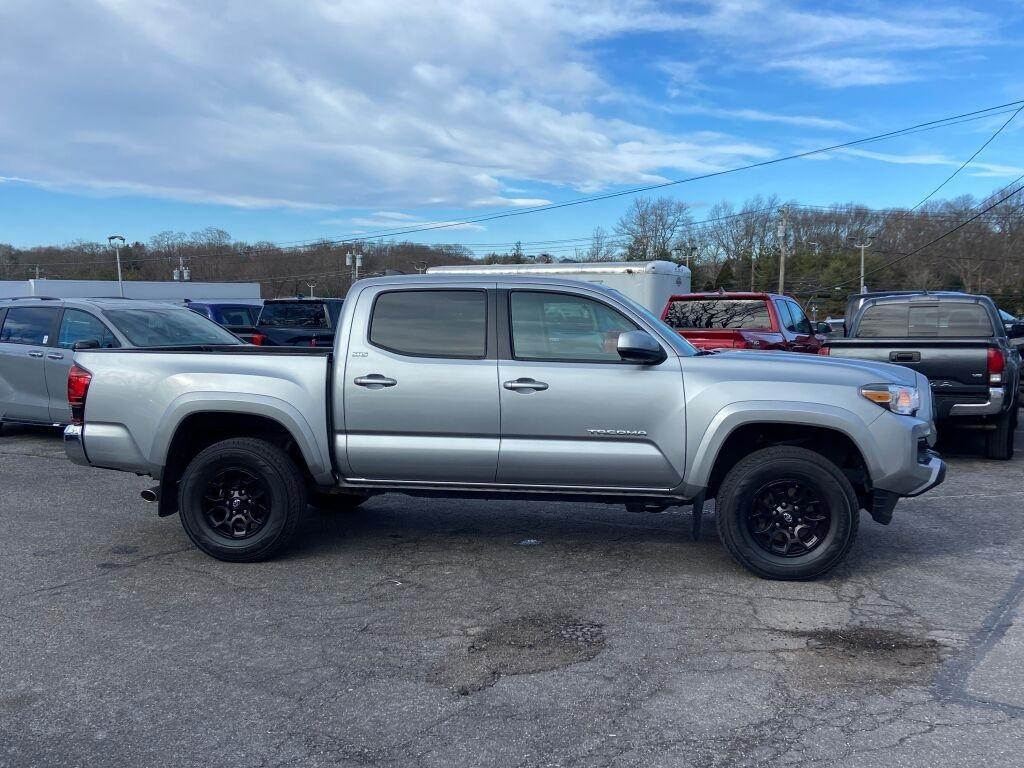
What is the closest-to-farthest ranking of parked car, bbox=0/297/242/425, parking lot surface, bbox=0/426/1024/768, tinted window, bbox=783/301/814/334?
parking lot surface, bbox=0/426/1024/768 < parked car, bbox=0/297/242/425 < tinted window, bbox=783/301/814/334

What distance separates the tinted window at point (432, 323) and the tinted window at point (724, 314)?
23.3 feet

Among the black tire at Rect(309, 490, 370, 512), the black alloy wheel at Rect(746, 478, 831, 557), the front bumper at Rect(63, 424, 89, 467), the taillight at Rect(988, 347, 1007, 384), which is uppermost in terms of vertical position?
the taillight at Rect(988, 347, 1007, 384)

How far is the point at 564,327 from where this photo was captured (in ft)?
18.4

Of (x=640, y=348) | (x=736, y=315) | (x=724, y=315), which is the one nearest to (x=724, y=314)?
(x=724, y=315)

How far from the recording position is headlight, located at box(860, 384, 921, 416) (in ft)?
17.2

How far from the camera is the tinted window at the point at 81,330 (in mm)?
9812

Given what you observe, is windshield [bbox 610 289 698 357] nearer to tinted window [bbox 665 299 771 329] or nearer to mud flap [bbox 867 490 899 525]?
mud flap [bbox 867 490 899 525]

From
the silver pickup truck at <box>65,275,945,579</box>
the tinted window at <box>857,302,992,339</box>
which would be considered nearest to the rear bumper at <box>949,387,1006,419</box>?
the tinted window at <box>857,302,992,339</box>

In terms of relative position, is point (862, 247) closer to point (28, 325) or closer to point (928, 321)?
point (928, 321)

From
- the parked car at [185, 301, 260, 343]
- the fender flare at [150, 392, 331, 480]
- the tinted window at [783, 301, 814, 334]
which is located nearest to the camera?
the fender flare at [150, 392, 331, 480]

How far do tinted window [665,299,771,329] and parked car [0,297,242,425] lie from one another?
250 inches

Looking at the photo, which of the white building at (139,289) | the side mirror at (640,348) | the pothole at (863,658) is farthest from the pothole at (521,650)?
the white building at (139,289)

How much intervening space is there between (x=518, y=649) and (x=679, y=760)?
1.25 m

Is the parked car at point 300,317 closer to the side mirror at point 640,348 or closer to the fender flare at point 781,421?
the side mirror at point 640,348
